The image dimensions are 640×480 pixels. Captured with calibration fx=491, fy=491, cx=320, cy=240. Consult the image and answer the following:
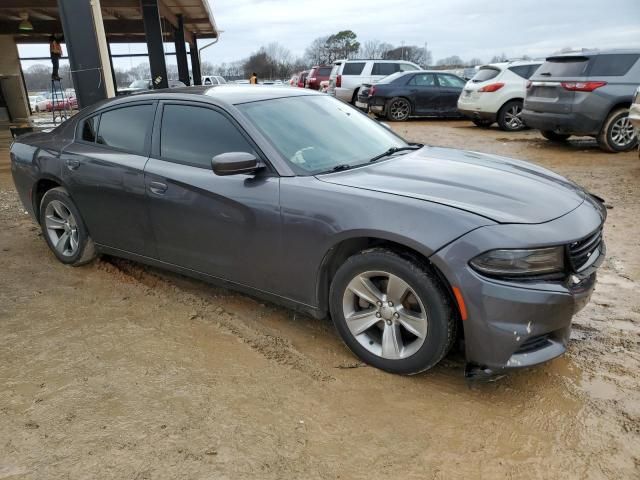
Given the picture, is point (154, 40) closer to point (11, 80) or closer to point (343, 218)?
point (11, 80)

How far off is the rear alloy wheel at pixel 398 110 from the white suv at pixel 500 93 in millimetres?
2340

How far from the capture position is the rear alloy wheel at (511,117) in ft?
39.6

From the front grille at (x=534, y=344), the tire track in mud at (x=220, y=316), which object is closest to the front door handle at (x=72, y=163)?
the tire track in mud at (x=220, y=316)

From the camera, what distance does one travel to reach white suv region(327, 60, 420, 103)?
55.4ft

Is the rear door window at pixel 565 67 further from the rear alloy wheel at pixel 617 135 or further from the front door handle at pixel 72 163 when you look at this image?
the front door handle at pixel 72 163

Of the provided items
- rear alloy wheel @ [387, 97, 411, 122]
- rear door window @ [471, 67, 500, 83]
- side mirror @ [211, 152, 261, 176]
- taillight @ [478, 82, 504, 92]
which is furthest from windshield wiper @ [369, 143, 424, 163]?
rear alloy wheel @ [387, 97, 411, 122]

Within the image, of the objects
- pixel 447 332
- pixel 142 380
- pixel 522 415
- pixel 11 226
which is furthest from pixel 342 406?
pixel 11 226

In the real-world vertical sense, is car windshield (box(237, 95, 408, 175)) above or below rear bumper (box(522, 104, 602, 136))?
above

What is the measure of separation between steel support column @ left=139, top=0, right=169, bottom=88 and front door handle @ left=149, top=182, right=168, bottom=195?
9909mm

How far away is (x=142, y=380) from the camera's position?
2.79 metres

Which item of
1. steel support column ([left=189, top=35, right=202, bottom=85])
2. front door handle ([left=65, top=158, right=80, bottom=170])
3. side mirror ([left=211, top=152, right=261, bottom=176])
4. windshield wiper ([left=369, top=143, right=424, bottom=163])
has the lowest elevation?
front door handle ([left=65, top=158, right=80, bottom=170])

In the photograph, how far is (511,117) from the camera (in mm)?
12242

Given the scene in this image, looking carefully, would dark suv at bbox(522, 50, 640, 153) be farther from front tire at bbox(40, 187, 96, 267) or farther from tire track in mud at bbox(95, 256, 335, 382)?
front tire at bbox(40, 187, 96, 267)

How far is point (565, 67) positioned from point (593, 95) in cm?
85
